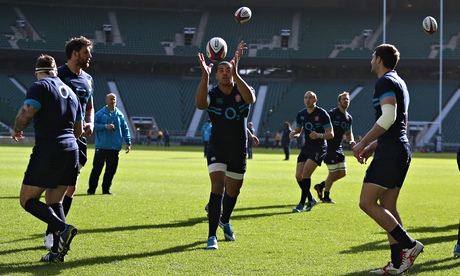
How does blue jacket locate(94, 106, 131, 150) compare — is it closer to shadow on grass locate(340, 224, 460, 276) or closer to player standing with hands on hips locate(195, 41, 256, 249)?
player standing with hands on hips locate(195, 41, 256, 249)

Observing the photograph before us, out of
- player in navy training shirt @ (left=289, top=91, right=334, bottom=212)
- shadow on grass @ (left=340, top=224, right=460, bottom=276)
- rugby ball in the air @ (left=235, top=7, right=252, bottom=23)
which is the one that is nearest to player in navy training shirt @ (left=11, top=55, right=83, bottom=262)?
shadow on grass @ (left=340, top=224, right=460, bottom=276)

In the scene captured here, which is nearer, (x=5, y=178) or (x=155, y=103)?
(x=5, y=178)

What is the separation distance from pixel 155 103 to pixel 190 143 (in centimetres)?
575

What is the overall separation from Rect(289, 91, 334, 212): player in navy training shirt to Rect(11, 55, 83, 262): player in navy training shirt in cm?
663

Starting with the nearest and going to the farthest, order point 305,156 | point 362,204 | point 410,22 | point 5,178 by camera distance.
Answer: point 362,204 < point 305,156 < point 5,178 < point 410,22

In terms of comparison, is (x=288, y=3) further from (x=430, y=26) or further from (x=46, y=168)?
(x=46, y=168)

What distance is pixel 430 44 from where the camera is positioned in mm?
65500

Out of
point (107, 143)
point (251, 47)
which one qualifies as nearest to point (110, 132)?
point (107, 143)

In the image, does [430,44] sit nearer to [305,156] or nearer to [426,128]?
[426,128]

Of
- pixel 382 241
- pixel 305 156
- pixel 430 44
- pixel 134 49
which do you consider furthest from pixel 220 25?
pixel 382 241

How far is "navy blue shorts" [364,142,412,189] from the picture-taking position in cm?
680

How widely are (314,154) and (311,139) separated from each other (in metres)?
0.37

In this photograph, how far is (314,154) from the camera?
44.3ft

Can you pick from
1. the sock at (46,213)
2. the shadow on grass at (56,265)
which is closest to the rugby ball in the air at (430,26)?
the shadow on grass at (56,265)
